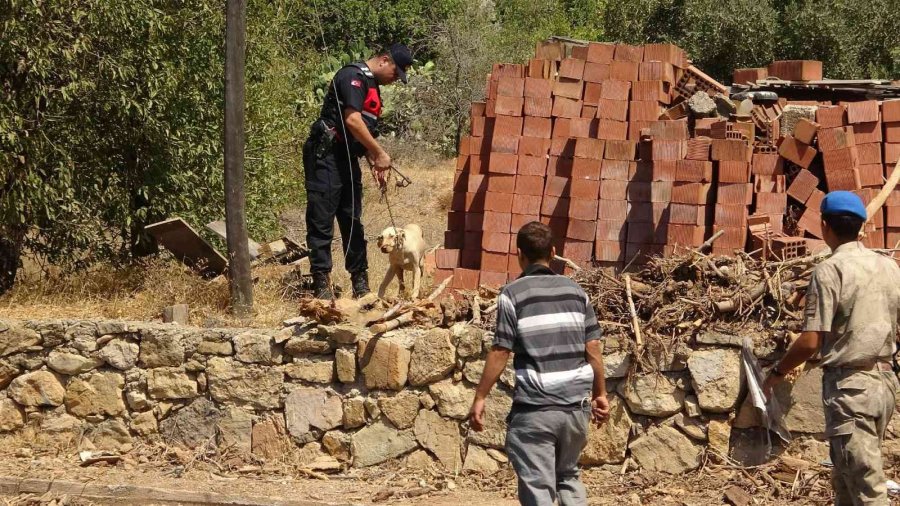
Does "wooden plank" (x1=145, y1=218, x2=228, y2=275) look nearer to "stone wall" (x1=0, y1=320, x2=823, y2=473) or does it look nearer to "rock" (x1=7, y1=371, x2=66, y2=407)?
"stone wall" (x1=0, y1=320, x2=823, y2=473)

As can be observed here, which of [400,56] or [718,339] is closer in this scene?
[718,339]

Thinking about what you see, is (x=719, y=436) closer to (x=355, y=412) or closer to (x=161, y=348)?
(x=355, y=412)

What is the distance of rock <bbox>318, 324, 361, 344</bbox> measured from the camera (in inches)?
279

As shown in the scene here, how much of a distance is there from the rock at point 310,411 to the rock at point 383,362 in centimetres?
31

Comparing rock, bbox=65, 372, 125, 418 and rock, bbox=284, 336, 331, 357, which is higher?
rock, bbox=284, 336, 331, 357

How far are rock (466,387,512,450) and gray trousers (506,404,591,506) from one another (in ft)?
6.86

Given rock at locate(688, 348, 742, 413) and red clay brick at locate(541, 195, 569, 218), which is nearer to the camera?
rock at locate(688, 348, 742, 413)

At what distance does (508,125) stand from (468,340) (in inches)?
70.4

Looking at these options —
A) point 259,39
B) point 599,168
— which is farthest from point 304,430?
point 259,39

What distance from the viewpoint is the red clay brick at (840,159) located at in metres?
7.20

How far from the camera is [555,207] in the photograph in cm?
763

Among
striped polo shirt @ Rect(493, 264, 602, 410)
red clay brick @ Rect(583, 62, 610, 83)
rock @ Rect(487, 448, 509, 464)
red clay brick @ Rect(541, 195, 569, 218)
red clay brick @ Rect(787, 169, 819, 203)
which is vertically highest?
red clay brick @ Rect(583, 62, 610, 83)

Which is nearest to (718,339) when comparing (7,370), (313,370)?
(313,370)

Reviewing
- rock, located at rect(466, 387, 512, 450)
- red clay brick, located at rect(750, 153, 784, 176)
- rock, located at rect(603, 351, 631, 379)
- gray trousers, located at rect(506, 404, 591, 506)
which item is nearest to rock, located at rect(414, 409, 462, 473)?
rock, located at rect(466, 387, 512, 450)
